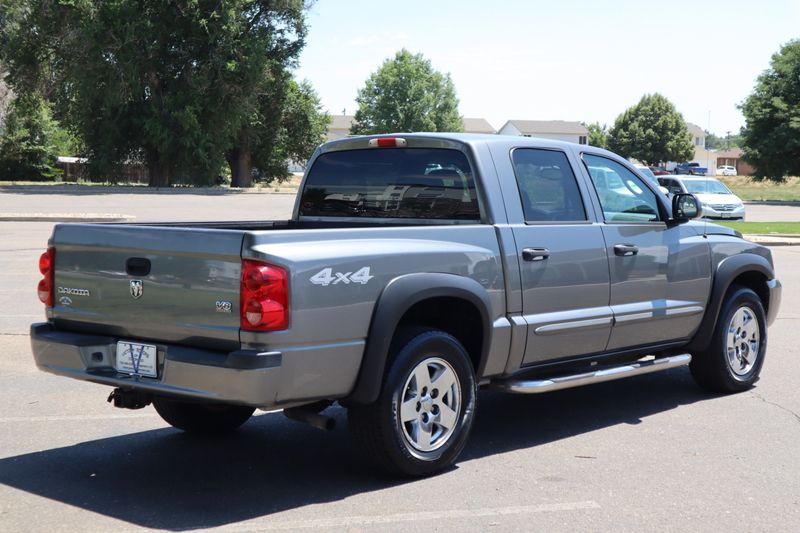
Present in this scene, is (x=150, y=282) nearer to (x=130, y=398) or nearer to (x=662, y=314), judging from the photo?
(x=130, y=398)

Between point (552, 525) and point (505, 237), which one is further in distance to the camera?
point (505, 237)

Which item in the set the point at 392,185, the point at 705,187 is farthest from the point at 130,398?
the point at 705,187

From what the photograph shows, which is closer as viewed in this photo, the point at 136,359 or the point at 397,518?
the point at 397,518

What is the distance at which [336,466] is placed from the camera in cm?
558

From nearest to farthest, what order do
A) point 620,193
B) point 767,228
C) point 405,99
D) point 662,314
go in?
point 662,314 < point 620,193 < point 767,228 < point 405,99

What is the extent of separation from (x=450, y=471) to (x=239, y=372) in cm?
155

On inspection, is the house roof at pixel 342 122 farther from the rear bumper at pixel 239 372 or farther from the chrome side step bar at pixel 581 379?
the rear bumper at pixel 239 372

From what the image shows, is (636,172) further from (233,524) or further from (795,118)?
(795,118)

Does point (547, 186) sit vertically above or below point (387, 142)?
below

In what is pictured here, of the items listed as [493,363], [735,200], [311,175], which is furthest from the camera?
[735,200]

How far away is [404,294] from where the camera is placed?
507 centimetres

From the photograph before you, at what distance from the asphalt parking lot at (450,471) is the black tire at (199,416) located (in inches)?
3.9

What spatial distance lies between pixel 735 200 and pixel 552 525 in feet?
97.9

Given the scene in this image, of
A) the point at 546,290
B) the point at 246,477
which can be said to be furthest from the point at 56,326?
the point at 546,290
